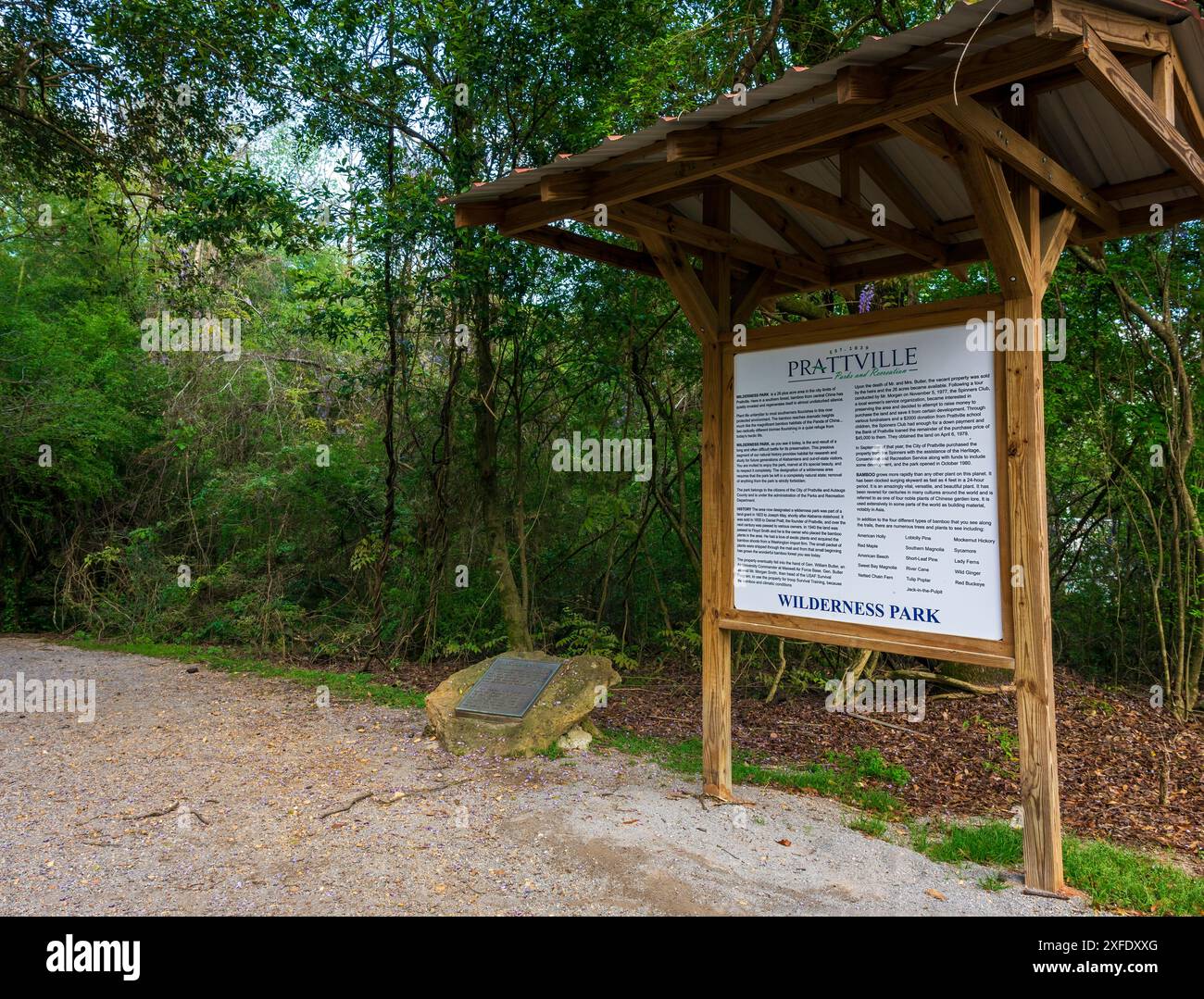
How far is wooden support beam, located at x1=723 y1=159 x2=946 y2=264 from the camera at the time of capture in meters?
4.25

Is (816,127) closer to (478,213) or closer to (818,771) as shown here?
(478,213)

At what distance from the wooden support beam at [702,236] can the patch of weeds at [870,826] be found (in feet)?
11.7

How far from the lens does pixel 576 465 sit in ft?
32.3

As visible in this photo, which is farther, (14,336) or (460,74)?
(14,336)

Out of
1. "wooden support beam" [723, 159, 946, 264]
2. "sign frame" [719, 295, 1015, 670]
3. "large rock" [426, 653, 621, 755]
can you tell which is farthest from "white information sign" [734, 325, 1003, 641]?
"large rock" [426, 653, 621, 755]

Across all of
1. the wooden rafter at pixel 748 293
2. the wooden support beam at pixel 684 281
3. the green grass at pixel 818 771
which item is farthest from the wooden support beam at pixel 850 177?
the green grass at pixel 818 771

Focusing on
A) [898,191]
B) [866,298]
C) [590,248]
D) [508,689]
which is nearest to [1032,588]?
[898,191]

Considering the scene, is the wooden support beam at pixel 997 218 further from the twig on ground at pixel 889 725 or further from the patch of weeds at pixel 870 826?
the twig on ground at pixel 889 725

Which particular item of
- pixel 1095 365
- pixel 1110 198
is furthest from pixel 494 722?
pixel 1095 365

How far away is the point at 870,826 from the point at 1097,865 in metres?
1.15

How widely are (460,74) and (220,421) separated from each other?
7.26 m

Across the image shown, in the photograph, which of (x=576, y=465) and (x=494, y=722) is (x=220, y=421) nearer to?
(x=576, y=465)

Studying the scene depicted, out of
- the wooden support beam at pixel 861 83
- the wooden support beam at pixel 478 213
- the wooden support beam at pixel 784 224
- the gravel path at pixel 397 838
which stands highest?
the wooden support beam at pixel 784 224

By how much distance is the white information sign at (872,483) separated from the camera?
4137 millimetres
